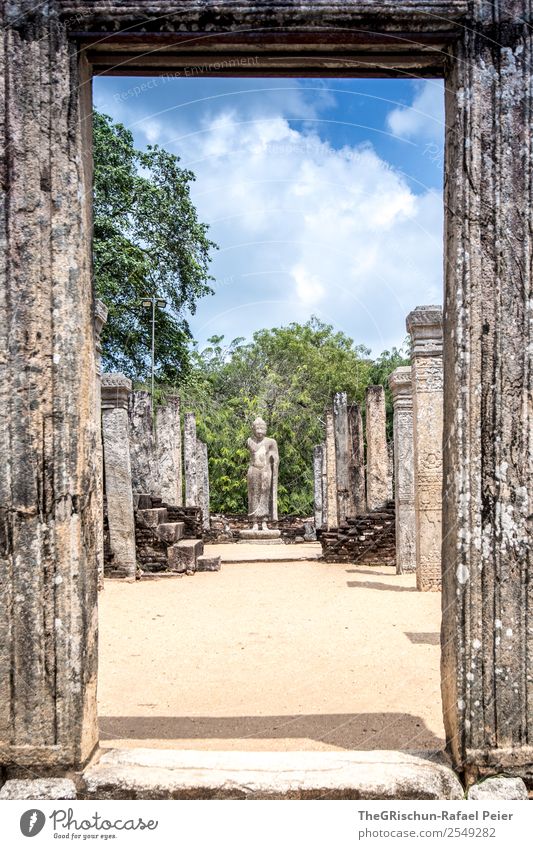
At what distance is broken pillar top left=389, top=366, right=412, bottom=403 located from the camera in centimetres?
1064

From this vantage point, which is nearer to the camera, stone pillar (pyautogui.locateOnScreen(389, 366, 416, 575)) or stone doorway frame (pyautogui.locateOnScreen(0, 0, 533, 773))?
stone doorway frame (pyautogui.locateOnScreen(0, 0, 533, 773))

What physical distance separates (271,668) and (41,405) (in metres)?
3.48

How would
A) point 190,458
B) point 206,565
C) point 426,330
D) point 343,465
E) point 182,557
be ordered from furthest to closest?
point 190,458
point 343,465
point 206,565
point 182,557
point 426,330

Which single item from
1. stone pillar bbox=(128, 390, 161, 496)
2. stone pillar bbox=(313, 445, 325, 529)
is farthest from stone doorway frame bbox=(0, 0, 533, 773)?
stone pillar bbox=(313, 445, 325, 529)

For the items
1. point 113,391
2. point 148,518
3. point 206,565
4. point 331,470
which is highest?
point 113,391

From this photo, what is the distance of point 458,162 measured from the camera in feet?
9.80

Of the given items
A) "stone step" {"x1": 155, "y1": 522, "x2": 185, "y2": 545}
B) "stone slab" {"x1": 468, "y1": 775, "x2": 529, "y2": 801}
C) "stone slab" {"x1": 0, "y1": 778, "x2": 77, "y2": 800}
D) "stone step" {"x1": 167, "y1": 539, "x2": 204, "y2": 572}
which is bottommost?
"stone step" {"x1": 167, "y1": 539, "x2": 204, "y2": 572}

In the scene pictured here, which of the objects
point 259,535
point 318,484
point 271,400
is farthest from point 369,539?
point 271,400

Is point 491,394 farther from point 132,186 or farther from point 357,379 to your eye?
point 357,379

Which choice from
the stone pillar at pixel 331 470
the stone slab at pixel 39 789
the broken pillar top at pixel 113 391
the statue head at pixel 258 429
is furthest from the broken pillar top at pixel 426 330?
the statue head at pixel 258 429

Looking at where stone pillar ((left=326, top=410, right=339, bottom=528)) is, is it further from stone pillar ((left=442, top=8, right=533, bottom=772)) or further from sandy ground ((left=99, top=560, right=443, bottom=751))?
stone pillar ((left=442, top=8, right=533, bottom=772))

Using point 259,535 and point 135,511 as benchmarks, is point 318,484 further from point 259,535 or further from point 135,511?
point 135,511

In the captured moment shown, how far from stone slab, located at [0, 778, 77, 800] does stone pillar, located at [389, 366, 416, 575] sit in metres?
8.50

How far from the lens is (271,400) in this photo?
25141mm
